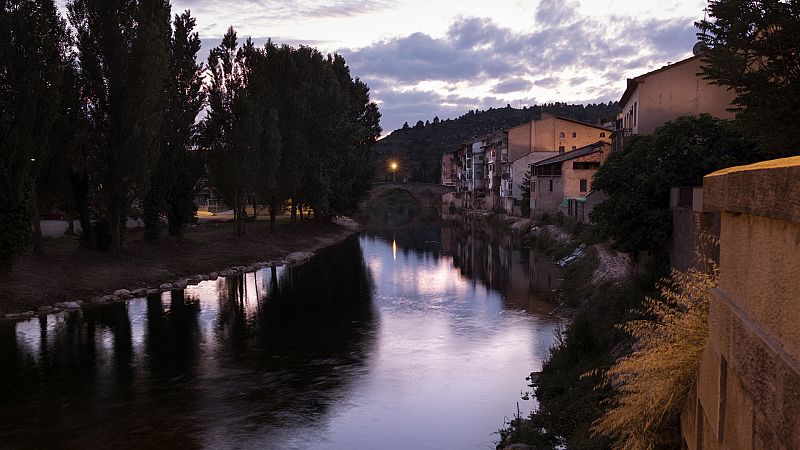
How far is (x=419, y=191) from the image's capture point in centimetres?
12144

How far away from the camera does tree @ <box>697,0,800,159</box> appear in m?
13.0

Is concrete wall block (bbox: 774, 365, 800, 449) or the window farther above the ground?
the window

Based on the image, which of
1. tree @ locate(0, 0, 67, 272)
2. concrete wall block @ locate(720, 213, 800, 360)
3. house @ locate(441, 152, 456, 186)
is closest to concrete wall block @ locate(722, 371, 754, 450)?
concrete wall block @ locate(720, 213, 800, 360)

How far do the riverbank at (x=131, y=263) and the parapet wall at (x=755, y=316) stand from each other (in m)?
28.7

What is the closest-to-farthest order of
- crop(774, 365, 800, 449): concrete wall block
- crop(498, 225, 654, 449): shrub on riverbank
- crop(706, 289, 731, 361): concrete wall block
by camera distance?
crop(774, 365, 800, 449): concrete wall block
crop(706, 289, 731, 361): concrete wall block
crop(498, 225, 654, 449): shrub on riverbank

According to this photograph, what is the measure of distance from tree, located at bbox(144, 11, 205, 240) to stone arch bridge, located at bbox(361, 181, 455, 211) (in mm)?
70464

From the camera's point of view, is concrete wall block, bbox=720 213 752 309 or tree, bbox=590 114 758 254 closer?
concrete wall block, bbox=720 213 752 309

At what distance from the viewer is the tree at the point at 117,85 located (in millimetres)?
34219

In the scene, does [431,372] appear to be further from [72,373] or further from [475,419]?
[72,373]

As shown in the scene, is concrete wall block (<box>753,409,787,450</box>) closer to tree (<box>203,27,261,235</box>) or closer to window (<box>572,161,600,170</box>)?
tree (<box>203,27,261,235</box>)

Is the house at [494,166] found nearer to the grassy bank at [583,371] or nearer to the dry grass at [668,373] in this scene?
the grassy bank at [583,371]

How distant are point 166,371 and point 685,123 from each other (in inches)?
766

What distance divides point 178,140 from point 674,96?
32228 mm

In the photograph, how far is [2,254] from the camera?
2783 cm
